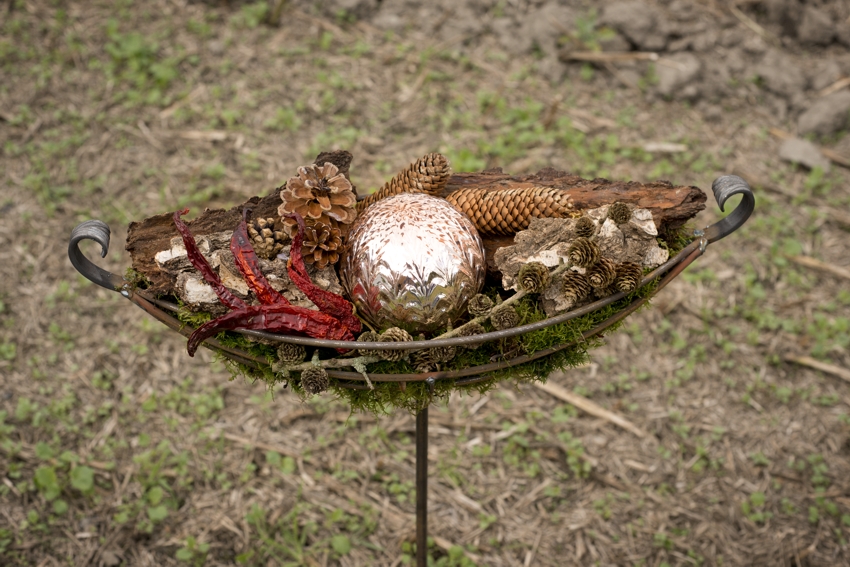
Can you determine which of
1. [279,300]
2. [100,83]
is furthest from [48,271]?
[279,300]

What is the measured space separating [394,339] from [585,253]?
40 centimetres

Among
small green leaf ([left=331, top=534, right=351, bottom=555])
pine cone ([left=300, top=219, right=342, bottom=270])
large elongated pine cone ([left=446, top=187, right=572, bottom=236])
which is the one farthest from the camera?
small green leaf ([left=331, top=534, right=351, bottom=555])

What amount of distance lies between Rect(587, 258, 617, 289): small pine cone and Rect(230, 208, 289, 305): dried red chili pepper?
1.95 feet

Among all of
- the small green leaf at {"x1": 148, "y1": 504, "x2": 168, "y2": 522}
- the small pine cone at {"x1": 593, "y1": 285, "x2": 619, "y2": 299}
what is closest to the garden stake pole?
the small pine cone at {"x1": 593, "y1": 285, "x2": 619, "y2": 299}

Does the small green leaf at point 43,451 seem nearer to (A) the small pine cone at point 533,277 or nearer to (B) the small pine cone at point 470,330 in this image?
(B) the small pine cone at point 470,330

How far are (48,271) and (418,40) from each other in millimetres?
2210

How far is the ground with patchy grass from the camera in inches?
101

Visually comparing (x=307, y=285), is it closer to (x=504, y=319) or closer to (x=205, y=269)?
(x=205, y=269)

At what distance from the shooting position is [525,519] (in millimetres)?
2625

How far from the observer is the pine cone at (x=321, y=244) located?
4.70 ft

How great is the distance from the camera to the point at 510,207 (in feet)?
5.24

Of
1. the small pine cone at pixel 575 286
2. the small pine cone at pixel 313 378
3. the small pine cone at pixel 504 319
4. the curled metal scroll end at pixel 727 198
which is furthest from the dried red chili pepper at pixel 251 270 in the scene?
the curled metal scroll end at pixel 727 198

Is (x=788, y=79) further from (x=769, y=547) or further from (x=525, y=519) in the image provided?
(x=525, y=519)

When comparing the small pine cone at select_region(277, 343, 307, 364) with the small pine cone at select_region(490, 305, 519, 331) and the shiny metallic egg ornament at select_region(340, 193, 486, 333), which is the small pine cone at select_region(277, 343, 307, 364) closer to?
the shiny metallic egg ornament at select_region(340, 193, 486, 333)
